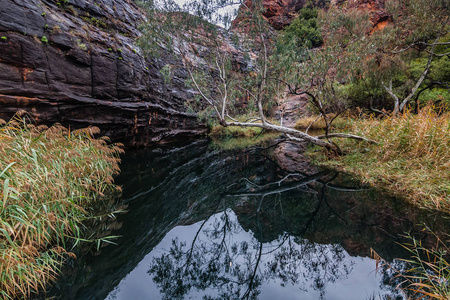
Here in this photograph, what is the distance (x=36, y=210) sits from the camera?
2311 mm

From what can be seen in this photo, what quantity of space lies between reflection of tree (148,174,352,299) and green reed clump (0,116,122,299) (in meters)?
1.17

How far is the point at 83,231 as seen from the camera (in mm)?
3092

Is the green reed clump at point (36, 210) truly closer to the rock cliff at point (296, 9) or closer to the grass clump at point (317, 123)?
the grass clump at point (317, 123)

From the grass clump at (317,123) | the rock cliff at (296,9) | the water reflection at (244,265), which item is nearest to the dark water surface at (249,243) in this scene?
the water reflection at (244,265)

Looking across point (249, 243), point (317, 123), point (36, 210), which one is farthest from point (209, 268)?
point (317, 123)

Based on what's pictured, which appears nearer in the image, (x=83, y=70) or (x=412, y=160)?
(x=412, y=160)

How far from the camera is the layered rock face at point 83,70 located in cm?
627

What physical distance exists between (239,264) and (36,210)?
2504 millimetres

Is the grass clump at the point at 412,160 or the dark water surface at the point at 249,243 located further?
the grass clump at the point at 412,160

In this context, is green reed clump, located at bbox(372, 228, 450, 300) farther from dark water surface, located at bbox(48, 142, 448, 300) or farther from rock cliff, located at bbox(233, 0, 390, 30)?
rock cliff, located at bbox(233, 0, 390, 30)

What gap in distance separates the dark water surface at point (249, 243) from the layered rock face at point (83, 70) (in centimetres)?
416

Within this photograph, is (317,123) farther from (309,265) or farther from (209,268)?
(209,268)

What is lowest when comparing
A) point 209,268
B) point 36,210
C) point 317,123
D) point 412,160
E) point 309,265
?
point 209,268

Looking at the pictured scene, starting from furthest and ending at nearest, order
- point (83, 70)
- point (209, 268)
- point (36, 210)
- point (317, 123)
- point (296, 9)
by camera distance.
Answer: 1. point (296, 9)
2. point (317, 123)
3. point (83, 70)
4. point (209, 268)
5. point (36, 210)
